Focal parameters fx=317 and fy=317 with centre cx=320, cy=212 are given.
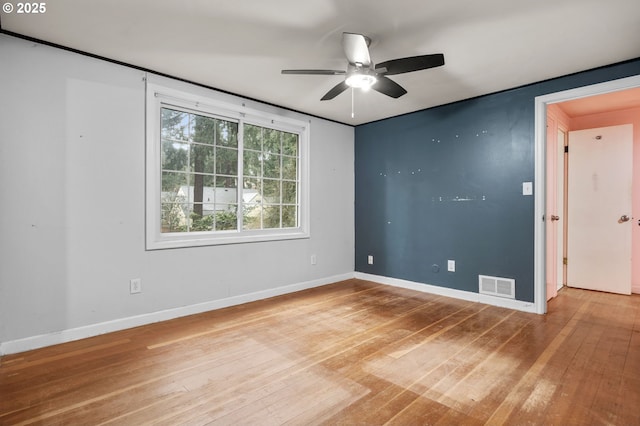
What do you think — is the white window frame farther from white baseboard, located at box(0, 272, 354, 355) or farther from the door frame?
the door frame

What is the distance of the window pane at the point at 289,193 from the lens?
4.25 meters

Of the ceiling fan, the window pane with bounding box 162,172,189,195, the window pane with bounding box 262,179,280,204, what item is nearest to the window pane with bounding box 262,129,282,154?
the window pane with bounding box 262,179,280,204

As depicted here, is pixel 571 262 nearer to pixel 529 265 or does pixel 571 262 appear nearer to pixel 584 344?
pixel 529 265

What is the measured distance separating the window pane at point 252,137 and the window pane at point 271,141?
0.07 metres

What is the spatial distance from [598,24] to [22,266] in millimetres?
4496

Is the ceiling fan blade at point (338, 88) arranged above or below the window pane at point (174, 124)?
above

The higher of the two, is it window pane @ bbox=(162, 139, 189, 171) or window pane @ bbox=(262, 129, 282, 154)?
window pane @ bbox=(262, 129, 282, 154)

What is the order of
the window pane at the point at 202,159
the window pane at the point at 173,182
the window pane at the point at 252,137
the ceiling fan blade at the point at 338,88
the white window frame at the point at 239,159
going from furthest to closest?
1. the window pane at the point at 252,137
2. the window pane at the point at 202,159
3. the window pane at the point at 173,182
4. the white window frame at the point at 239,159
5. the ceiling fan blade at the point at 338,88

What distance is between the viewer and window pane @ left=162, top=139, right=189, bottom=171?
125 inches

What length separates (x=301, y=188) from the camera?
435cm

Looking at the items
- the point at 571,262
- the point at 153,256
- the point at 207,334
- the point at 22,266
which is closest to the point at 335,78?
the point at 153,256

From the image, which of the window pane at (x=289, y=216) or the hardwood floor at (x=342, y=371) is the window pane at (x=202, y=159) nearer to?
the window pane at (x=289, y=216)

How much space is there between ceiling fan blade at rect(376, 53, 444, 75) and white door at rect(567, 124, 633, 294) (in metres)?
3.39

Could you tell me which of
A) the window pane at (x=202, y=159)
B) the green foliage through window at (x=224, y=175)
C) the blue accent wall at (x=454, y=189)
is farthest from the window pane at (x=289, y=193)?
the blue accent wall at (x=454, y=189)
